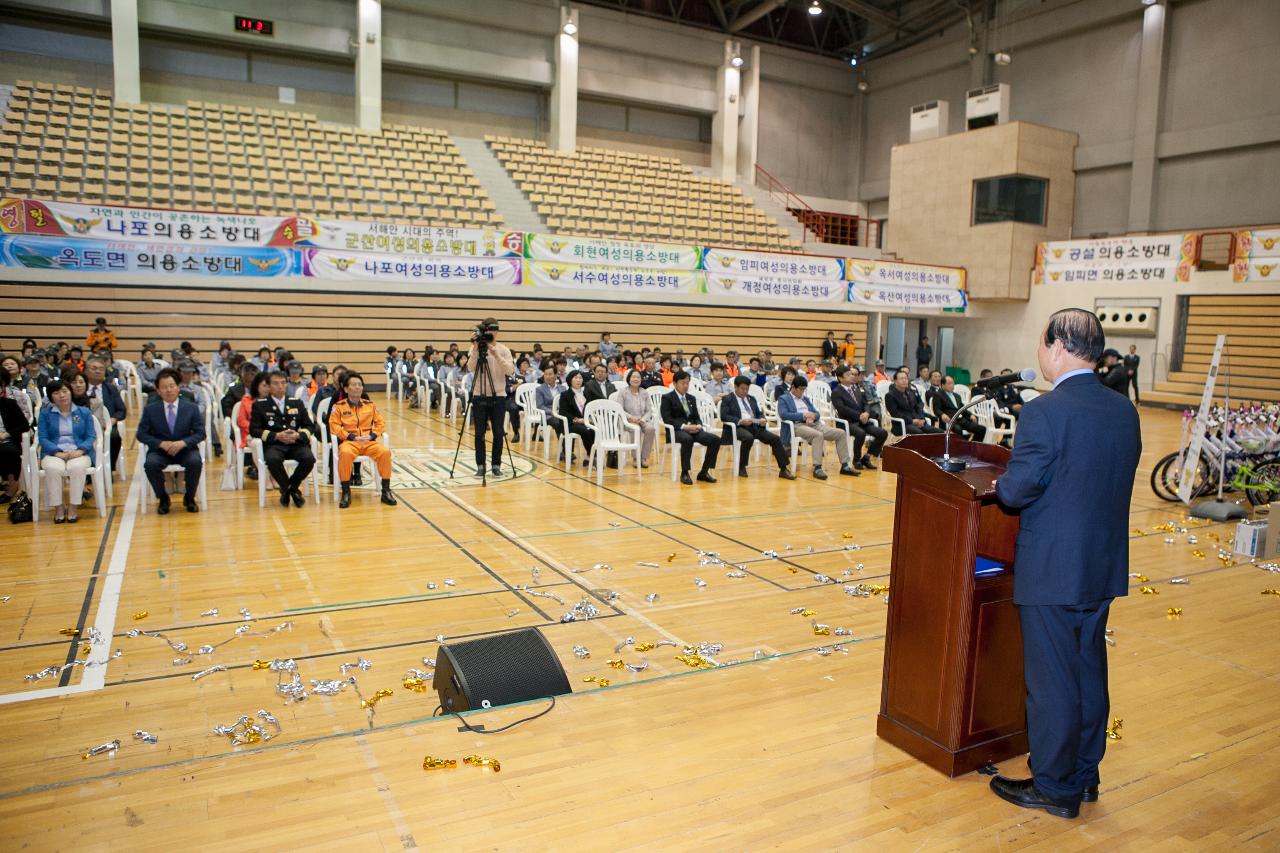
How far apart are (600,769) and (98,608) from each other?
3.62m

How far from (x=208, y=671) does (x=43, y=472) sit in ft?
13.7

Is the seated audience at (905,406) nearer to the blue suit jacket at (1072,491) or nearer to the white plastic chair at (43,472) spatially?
the blue suit jacket at (1072,491)

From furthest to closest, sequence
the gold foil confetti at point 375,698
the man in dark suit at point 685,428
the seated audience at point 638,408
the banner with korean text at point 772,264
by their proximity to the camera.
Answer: the banner with korean text at point 772,264, the seated audience at point 638,408, the man in dark suit at point 685,428, the gold foil confetti at point 375,698

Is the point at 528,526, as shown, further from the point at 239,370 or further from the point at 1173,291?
the point at 1173,291

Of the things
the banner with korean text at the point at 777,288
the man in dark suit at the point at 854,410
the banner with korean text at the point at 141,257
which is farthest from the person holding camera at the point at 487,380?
the banner with korean text at the point at 777,288

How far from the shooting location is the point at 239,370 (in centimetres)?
1000

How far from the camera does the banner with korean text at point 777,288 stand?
1867 cm

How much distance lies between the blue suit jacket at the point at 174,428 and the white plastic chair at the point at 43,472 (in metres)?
0.34

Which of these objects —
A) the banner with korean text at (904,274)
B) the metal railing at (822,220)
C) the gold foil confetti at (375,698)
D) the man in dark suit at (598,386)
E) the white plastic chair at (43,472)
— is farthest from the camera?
the metal railing at (822,220)

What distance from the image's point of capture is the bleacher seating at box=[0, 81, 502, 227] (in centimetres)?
1605

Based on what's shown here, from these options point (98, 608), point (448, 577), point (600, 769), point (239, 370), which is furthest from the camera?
point (239, 370)

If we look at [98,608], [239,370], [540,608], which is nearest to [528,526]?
[540,608]

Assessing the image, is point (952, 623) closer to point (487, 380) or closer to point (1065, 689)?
point (1065, 689)

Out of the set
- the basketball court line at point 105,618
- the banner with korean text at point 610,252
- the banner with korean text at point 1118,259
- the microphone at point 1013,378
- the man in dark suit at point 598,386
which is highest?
the banner with korean text at point 1118,259
